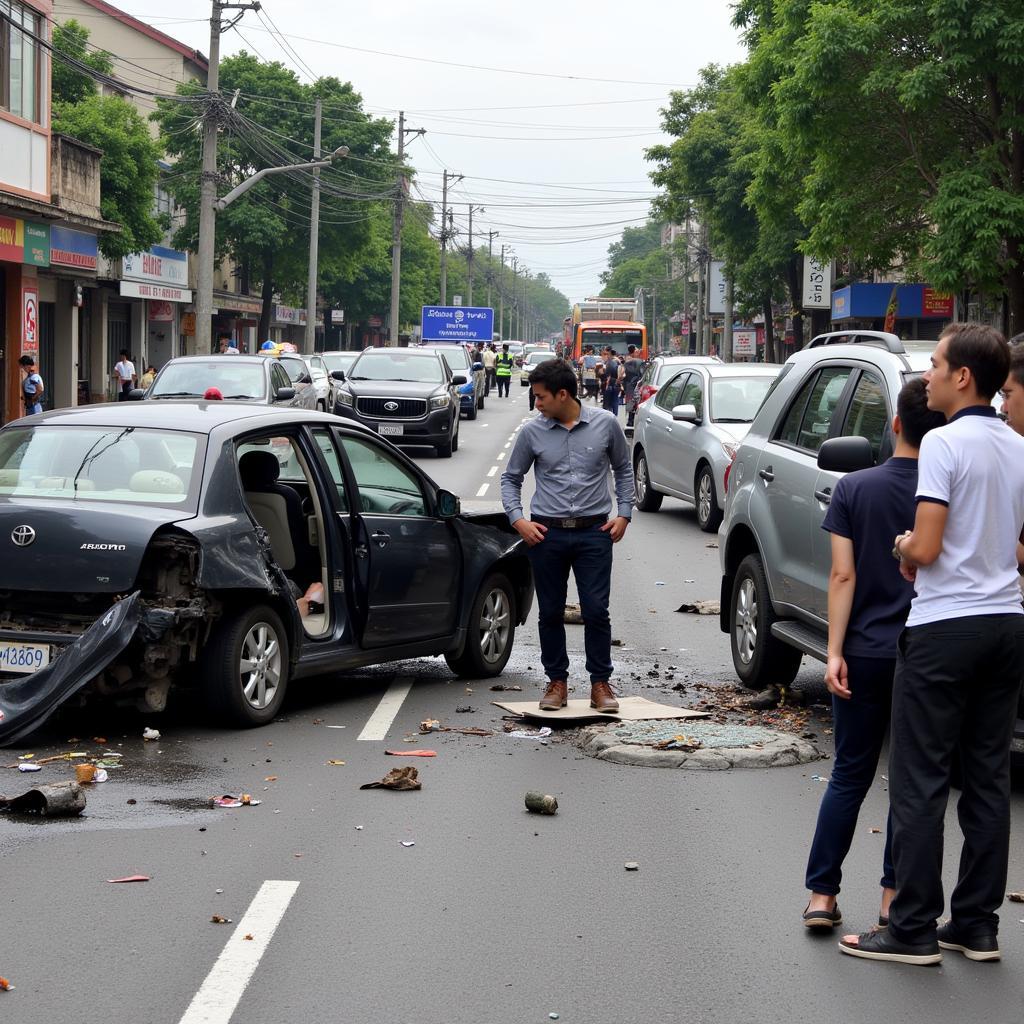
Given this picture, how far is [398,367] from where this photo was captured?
29594mm

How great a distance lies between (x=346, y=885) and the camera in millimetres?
5613

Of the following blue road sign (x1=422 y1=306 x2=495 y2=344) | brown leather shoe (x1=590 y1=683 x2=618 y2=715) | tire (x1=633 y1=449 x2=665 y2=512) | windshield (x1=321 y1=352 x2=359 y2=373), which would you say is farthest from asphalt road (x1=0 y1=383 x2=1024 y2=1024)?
blue road sign (x1=422 y1=306 x2=495 y2=344)

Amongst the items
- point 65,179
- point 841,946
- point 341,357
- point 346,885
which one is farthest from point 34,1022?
point 341,357

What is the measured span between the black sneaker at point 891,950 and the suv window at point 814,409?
160 inches

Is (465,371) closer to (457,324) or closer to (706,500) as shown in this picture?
(706,500)

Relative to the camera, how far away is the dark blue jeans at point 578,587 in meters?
8.45

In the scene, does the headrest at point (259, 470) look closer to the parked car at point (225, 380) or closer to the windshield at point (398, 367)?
the parked car at point (225, 380)

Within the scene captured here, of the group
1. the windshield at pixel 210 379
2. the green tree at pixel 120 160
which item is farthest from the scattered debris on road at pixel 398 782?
the green tree at pixel 120 160

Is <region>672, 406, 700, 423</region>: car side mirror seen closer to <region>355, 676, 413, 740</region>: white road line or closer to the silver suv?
the silver suv

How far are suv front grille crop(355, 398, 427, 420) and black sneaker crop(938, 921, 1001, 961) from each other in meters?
23.2

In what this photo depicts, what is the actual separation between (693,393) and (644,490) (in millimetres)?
2201

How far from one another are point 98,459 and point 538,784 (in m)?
2.77

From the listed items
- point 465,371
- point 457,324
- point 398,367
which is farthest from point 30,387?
point 457,324

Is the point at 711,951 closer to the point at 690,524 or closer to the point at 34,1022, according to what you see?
the point at 34,1022
